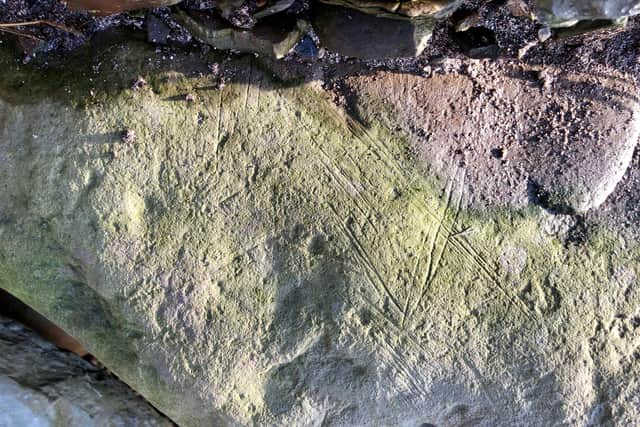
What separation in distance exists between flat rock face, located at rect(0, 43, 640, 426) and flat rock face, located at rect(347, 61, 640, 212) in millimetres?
23

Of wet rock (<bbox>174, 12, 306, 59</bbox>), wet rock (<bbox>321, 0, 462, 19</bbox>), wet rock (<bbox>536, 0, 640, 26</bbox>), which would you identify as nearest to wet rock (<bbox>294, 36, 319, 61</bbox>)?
wet rock (<bbox>174, 12, 306, 59</bbox>)

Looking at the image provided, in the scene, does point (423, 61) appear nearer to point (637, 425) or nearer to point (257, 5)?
point (257, 5)

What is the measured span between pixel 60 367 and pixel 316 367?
71.9 inches

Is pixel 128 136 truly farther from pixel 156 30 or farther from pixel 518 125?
pixel 518 125

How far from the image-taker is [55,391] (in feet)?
11.6

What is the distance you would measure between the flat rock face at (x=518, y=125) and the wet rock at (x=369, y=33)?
20cm

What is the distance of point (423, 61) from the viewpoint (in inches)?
124

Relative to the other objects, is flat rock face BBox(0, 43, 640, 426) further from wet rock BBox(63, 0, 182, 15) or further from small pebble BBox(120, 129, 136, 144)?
wet rock BBox(63, 0, 182, 15)

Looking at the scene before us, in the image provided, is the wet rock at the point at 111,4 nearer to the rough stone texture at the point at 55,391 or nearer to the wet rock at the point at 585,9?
the wet rock at the point at 585,9

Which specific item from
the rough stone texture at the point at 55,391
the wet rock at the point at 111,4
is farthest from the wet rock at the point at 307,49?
the rough stone texture at the point at 55,391

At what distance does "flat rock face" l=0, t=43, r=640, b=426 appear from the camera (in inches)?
119

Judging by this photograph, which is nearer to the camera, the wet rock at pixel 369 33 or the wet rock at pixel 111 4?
the wet rock at pixel 111 4

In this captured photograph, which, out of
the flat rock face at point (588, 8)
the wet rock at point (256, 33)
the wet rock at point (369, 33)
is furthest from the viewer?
the wet rock at point (256, 33)

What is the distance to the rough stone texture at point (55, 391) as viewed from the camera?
11.3ft
